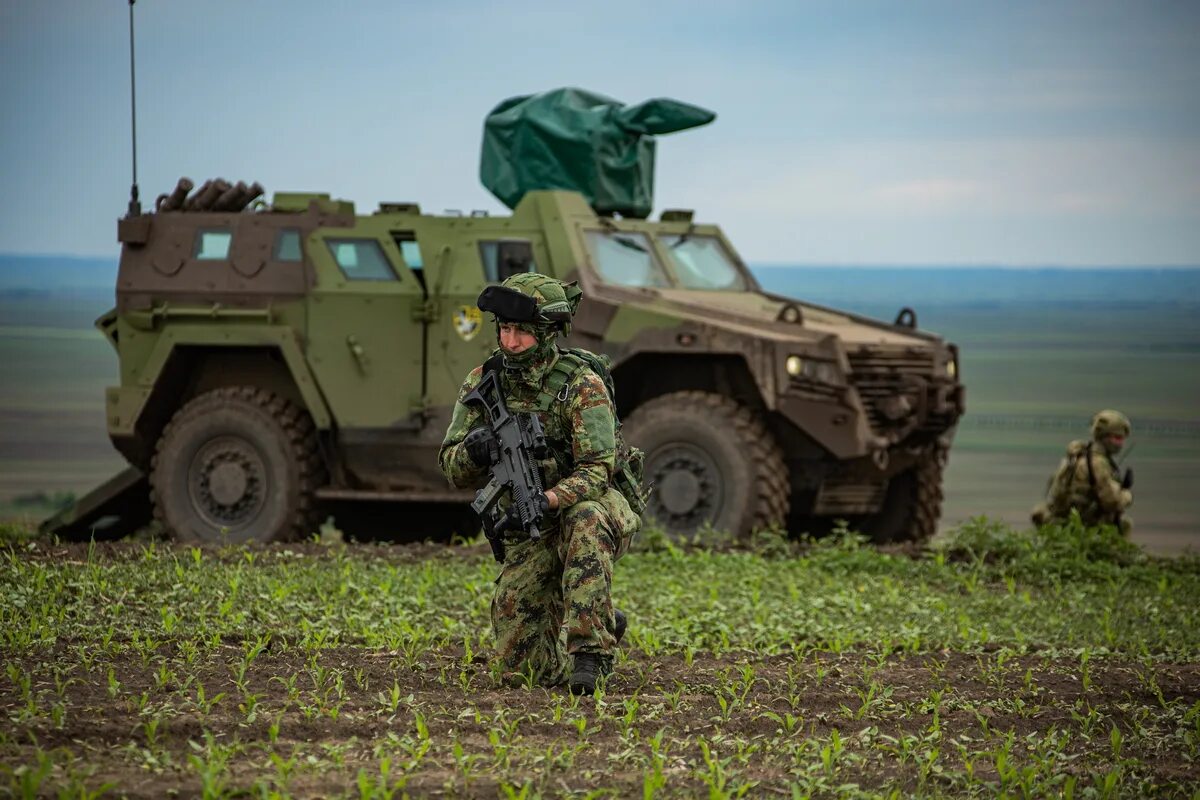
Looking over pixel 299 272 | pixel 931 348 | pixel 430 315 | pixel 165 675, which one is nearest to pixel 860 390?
pixel 931 348

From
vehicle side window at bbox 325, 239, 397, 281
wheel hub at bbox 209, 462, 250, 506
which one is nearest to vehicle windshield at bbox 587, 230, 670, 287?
vehicle side window at bbox 325, 239, 397, 281

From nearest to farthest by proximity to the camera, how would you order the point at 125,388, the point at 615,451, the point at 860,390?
the point at 615,451
the point at 860,390
the point at 125,388

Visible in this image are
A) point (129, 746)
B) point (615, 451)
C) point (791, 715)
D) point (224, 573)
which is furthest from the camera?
point (224, 573)

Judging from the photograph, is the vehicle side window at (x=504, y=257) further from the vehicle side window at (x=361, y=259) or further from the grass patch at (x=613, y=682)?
the grass patch at (x=613, y=682)

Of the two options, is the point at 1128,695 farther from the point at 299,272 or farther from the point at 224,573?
the point at 299,272

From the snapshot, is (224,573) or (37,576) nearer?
(37,576)

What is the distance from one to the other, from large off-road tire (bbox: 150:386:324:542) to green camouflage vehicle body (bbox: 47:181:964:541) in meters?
0.02

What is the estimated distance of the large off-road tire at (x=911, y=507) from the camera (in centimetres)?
1358

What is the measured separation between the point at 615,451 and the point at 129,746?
2.27m

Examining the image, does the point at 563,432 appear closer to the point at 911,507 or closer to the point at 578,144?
the point at 911,507

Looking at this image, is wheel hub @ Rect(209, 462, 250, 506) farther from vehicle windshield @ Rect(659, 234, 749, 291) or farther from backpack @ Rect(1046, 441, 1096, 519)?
backpack @ Rect(1046, 441, 1096, 519)

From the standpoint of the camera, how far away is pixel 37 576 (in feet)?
29.8

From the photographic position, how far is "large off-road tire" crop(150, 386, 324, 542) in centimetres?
1327

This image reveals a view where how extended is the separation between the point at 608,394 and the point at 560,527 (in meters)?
0.54
